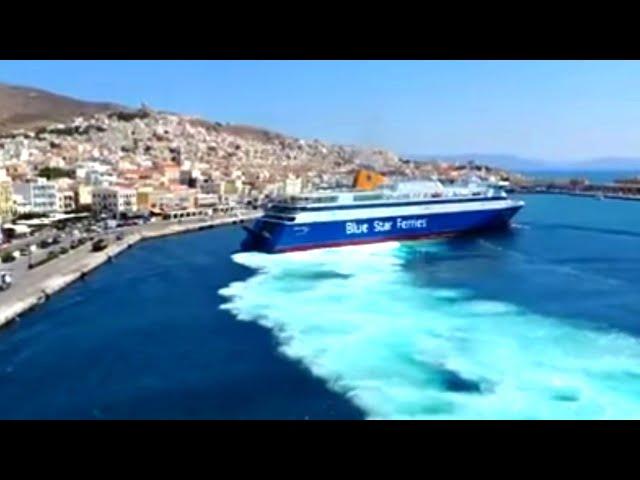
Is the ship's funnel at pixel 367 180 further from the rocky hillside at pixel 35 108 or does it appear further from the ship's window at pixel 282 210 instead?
the rocky hillside at pixel 35 108

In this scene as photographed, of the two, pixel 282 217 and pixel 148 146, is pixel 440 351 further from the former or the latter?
pixel 148 146

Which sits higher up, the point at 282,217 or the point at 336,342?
the point at 282,217

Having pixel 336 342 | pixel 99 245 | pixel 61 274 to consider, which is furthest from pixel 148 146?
pixel 336 342

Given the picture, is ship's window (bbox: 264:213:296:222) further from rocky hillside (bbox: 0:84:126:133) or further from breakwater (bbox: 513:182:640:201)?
rocky hillside (bbox: 0:84:126:133)

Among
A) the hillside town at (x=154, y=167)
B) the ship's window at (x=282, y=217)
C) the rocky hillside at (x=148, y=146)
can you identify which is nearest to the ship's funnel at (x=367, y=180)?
the hillside town at (x=154, y=167)

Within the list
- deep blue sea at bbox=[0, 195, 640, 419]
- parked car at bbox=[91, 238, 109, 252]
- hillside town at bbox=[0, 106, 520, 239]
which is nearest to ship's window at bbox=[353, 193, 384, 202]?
deep blue sea at bbox=[0, 195, 640, 419]
